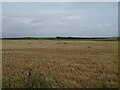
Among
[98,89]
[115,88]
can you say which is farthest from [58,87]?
[115,88]

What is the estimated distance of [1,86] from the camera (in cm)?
576

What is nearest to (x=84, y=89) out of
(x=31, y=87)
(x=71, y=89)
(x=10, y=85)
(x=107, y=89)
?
(x=71, y=89)

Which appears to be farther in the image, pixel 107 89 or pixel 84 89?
pixel 84 89

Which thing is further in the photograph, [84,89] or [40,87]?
[84,89]

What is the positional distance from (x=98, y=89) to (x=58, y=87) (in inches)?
57.3

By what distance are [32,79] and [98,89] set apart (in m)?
2.47

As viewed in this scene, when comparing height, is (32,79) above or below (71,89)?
above

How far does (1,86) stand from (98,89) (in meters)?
3.58

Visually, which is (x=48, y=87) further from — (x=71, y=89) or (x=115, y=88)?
(x=115, y=88)

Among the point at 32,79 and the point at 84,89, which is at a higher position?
the point at 32,79

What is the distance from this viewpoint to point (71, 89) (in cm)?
598

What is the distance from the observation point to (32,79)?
5.84 metres

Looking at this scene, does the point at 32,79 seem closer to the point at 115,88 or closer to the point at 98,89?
the point at 98,89

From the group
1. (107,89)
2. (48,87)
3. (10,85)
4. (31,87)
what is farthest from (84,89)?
(10,85)
